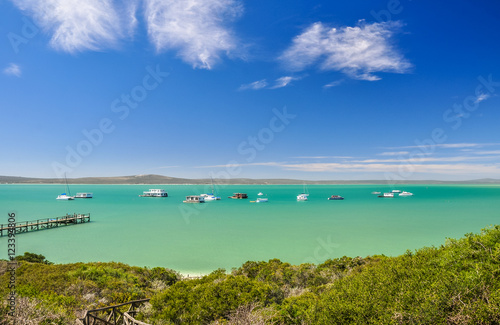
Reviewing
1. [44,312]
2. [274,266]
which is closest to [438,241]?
[274,266]

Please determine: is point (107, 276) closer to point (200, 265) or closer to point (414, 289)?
point (200, 265)

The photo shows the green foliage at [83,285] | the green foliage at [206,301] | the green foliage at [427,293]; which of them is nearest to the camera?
the green foliage at [427,293]

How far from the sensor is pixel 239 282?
7395 mm

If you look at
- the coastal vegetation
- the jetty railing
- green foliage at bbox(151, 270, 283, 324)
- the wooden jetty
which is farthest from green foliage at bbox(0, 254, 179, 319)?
the wooden jetty

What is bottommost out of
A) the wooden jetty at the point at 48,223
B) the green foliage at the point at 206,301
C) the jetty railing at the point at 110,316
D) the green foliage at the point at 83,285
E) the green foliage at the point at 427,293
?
the wooden jetty at the point at 48,223

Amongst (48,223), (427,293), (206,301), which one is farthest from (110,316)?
(48,223)

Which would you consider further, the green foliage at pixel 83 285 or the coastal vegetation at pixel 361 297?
the green foliage at pixel 83 285

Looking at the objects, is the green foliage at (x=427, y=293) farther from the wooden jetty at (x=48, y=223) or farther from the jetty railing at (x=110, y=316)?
the wooden jetty at (x=48, y=223)

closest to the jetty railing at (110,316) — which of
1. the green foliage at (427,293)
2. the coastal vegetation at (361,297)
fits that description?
the coastal vegetation at (361,297)

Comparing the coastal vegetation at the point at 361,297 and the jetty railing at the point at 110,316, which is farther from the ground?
the coastal vegetation at the point at 361,297

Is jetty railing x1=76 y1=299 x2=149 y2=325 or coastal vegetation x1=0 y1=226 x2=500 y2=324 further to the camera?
jetty railing x1=76 y1=299 x2=149 y2=325

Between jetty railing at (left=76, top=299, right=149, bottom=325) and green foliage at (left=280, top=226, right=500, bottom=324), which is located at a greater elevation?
green foliage at (left=280, top=226, right=500, bottom=324)

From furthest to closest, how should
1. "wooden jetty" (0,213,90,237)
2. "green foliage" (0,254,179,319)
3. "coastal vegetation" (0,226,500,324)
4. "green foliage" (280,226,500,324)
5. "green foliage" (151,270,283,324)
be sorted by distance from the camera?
"wooden jetty" (0,213,90,237) < "green foliage" (0,254,179,319) < "green foliage" (151,270,283,324) < "coastal vegetation" (0,226,500,324) < "green foliage" (280,226,500,324)

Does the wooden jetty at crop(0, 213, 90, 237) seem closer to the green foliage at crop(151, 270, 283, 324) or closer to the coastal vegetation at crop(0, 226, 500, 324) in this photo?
the coastal vegetation at crop(0, 226, 500, 324)
